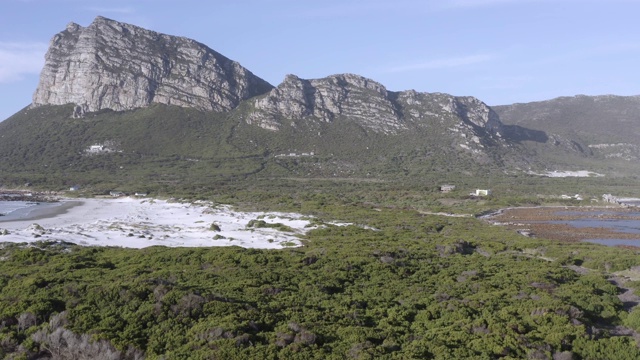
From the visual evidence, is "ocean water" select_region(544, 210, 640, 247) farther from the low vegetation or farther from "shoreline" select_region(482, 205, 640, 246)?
the low vegetation

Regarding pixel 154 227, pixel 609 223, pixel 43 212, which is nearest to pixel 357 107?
pixel 609 223

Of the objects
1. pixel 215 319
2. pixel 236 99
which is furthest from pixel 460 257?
pixel 236 99

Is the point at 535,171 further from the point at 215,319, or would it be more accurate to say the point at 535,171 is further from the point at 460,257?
the point at 215,319

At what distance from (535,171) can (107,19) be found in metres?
133

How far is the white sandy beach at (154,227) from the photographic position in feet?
116

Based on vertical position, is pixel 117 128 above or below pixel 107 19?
below

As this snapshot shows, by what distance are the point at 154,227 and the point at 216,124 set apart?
113m

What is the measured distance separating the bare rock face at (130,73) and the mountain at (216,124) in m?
0.30

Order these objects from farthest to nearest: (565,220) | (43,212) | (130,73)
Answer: (130,73) < (565,220) < (43,212)

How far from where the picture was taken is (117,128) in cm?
14738

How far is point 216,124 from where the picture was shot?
154750 millimetres

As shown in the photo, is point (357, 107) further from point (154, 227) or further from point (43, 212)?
point (154, 227)

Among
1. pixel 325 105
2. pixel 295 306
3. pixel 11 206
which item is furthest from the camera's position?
pixel 325 105

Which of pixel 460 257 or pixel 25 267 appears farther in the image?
pixel 460 257
